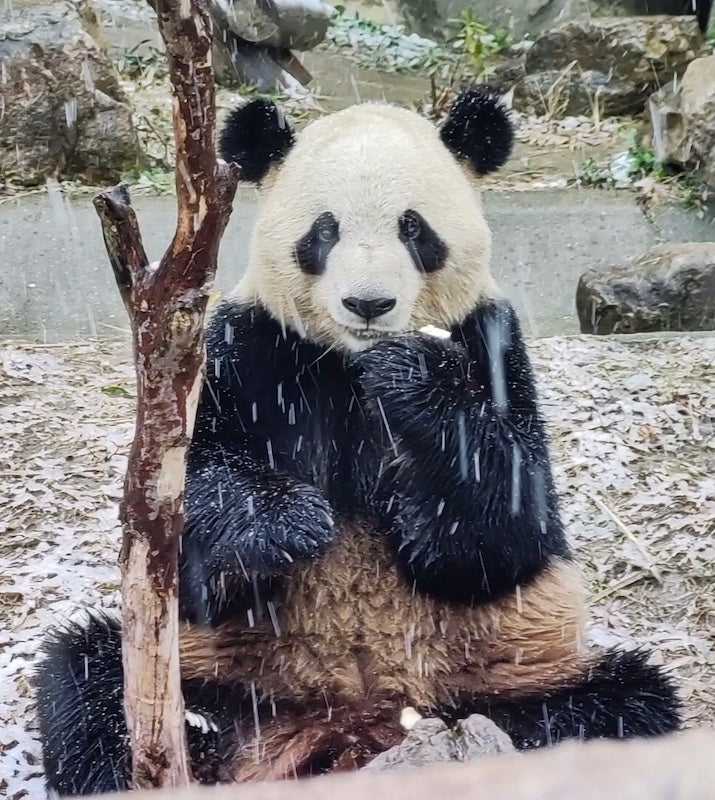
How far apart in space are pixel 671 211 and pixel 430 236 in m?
3.75

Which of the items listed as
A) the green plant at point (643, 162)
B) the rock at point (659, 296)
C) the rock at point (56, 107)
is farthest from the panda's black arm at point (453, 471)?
the green plant at point (643, 162)

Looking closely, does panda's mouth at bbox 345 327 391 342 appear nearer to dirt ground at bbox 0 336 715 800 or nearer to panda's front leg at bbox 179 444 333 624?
panda's front leg at bbox 179 444 333 624

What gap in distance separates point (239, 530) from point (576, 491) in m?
1.32

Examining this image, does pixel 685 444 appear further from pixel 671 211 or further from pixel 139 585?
pixel 671 211

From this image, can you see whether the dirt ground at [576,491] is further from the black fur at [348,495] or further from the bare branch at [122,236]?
the bare branch at [122,236]

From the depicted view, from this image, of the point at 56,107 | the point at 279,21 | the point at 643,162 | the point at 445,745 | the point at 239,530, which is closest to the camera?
the point at 445,745

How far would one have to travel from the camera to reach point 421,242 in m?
1.74

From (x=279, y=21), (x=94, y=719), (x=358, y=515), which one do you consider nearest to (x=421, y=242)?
(x=358, y=515)

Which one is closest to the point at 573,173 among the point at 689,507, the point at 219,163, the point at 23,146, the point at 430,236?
the point at 23,146

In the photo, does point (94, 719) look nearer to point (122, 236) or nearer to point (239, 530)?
point (239, 530)

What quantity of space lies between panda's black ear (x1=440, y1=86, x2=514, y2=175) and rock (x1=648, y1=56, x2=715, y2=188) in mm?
3626

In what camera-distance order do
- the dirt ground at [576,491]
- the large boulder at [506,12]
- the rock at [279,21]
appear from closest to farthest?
the dirt ground at [576,491]
the rock at [279,21]
the large boulder at [506,12]

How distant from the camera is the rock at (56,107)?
4.88m

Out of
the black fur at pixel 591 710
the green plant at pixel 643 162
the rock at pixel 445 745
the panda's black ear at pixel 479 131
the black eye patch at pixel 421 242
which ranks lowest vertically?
the black fur at pixel 591 710
